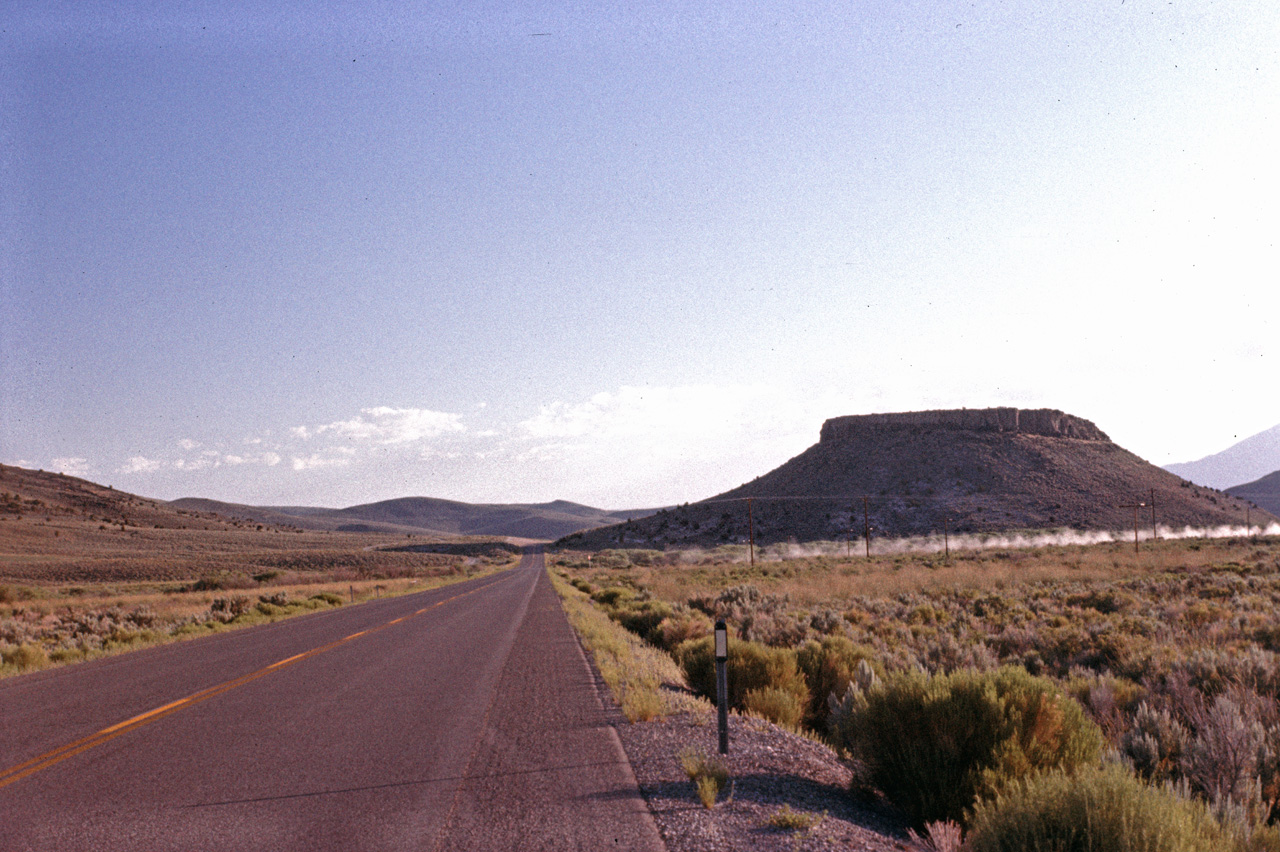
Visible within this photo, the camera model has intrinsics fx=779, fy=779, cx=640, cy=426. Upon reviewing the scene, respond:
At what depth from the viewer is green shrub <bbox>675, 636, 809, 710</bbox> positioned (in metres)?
10.1

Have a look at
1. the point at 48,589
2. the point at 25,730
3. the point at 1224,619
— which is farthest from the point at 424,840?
the point at 48,589

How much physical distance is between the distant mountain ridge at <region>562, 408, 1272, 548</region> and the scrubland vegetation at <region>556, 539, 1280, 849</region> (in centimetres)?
5186

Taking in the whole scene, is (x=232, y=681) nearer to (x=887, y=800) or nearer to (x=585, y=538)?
(x=887, y=800)

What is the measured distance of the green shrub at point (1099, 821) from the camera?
11.8ft

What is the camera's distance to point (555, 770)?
6.68 m

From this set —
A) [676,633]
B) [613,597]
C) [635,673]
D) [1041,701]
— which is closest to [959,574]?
[613,597]

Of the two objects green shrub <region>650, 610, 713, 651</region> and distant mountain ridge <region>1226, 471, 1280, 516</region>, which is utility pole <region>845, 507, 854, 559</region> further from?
distant mountain ridge <region>1226, 471, 1280, 516</region>

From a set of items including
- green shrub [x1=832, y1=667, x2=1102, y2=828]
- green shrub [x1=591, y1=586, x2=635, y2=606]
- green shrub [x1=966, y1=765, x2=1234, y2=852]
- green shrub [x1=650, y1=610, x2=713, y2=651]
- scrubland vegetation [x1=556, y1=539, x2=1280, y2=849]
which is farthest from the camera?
green shrub [x1=591, y1=586, x2=635, y2=606]

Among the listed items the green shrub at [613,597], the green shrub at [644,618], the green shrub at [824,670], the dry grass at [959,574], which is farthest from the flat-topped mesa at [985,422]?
the green shrub at [824,670]

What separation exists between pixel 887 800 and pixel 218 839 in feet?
16.2

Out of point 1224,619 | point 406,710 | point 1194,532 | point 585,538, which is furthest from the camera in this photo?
point 585,538

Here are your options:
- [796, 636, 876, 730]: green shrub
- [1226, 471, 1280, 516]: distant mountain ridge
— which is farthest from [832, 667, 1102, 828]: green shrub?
[1226, 471, 1280, 516]: distant mountain ridge

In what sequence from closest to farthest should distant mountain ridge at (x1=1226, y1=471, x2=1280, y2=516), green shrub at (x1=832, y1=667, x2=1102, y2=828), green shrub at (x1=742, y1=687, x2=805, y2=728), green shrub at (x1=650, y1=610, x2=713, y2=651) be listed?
green shrub at (x1=832, y1=667, x2=1102, y2=828) → green shrub at (x1=742, y1=687, x2=805, y2=728) → green shrub at (x1=650, y1=610, x2=713, y2=651) → distant mountain ridge at (x1=1226, y1=471, x2=1280, y2=516)

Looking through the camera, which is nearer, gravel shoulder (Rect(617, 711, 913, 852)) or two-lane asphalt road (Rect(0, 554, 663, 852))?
gravel shoulder (Rect(617, 711, 913, 852))
